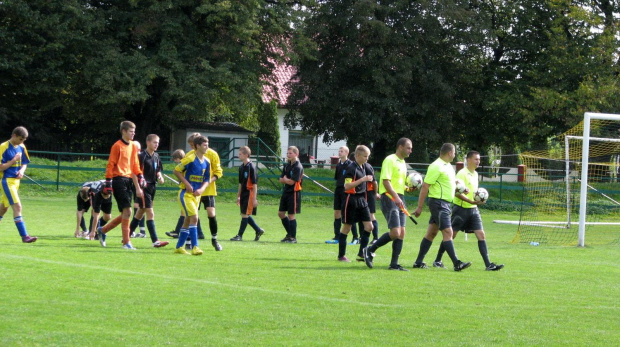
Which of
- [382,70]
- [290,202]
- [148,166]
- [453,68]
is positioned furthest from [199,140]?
[453,68]

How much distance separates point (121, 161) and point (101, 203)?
138 cm

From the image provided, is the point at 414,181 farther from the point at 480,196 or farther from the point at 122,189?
the point at 122,189

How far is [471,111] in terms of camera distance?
4047 cm

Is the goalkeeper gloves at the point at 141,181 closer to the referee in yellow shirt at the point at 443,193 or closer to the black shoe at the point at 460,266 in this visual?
the referee in yellow shirt at the point at 443,193

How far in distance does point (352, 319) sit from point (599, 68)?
32096mm

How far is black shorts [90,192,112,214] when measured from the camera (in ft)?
43.7

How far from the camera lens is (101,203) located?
44.2 feet

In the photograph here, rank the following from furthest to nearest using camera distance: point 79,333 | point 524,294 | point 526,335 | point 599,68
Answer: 1. point 599,68
2. point 524,294
3. point 526,335
4. point 79,333

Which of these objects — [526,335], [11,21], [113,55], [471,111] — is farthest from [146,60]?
[526,335]

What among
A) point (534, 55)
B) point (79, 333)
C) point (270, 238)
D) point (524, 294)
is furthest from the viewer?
point (534, 55)

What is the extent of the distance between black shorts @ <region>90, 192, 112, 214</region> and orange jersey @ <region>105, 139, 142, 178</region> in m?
0.95

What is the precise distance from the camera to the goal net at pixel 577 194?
18.6 m

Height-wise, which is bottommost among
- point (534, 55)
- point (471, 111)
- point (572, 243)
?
point (572, 243)

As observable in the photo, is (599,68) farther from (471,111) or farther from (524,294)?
(524,294)
